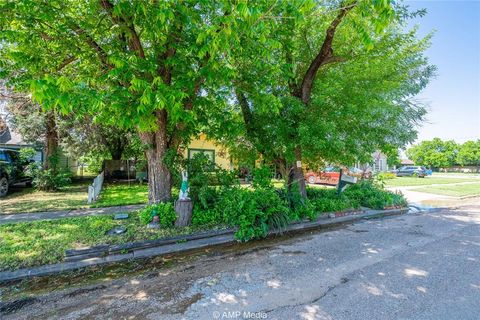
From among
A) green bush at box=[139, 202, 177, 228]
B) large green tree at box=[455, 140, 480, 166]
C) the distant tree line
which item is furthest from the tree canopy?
large green tree at box=[455, 140, 480, 166]

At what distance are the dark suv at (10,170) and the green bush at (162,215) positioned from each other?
742 cm

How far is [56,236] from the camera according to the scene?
15.8 feet

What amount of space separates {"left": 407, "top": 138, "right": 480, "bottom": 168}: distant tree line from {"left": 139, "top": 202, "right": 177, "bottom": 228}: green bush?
67801 millimetres

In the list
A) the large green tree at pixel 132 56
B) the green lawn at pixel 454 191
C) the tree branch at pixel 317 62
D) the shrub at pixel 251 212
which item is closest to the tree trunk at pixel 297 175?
the tree branch at pixel 317 62

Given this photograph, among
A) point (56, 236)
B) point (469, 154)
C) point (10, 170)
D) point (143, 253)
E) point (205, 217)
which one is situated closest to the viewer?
point (143, 253)

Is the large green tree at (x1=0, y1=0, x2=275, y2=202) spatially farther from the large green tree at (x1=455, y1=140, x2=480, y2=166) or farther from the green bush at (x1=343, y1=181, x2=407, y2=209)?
the large green tree at (x1=455, y1=140, x2=480, y2=166)

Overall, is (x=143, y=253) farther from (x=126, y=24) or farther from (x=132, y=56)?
(x=126, y=24)

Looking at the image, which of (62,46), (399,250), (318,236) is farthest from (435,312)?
(62,46)

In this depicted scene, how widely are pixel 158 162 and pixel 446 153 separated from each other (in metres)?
70.0

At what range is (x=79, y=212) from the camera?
6.74 metres

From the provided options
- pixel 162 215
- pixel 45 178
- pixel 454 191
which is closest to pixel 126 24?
pixel 162 215

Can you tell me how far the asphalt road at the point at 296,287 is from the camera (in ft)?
8.54

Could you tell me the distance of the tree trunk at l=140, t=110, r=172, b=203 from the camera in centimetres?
554

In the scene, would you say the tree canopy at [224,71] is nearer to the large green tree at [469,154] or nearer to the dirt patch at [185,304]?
the dirt patch at [185,304]
